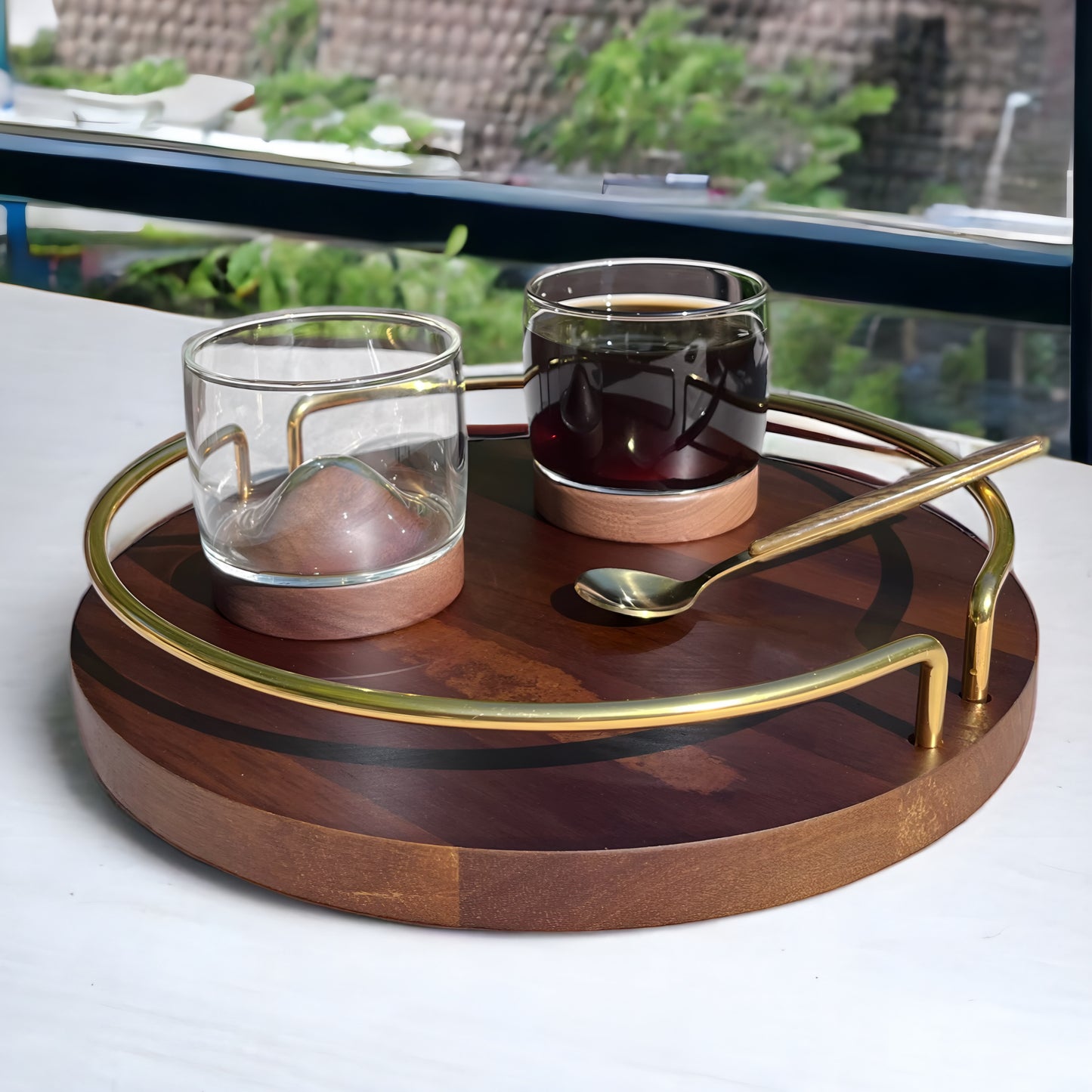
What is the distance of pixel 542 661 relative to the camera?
44cm

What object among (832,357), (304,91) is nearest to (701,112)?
(832,357)

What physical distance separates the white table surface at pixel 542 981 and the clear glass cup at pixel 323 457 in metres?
0.10

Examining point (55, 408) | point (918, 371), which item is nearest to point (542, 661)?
point (55, 408)

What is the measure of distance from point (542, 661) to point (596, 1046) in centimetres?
14

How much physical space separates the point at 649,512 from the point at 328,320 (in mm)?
151

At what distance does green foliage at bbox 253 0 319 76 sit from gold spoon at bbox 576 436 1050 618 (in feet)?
5.40

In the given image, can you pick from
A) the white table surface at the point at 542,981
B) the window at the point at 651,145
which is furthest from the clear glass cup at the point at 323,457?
the window at the point at 651,145

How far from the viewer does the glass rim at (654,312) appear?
1.57 feet

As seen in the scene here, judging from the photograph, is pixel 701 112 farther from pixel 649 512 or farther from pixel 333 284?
pixel 649 512

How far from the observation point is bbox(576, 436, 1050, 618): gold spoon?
457 mm

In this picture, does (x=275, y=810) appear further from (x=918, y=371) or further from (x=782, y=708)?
(x=918, y=371)

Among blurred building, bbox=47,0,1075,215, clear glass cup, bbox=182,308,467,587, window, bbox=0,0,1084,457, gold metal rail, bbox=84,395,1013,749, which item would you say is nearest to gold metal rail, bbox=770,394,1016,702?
gold metal rail, bbox=84,395,1013,749

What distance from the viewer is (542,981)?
1.14 feet

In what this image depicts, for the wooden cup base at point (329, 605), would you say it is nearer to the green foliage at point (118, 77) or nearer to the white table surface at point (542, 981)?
the white table surface at point (542, 981)
